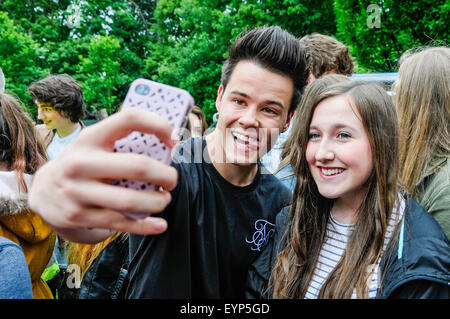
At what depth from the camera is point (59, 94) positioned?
4016 mm

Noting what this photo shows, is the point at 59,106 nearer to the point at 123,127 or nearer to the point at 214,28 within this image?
the point at 123,127

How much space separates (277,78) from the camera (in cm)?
185

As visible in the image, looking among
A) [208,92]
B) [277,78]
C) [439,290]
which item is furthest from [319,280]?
[208,92]

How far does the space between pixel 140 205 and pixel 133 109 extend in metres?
0.22

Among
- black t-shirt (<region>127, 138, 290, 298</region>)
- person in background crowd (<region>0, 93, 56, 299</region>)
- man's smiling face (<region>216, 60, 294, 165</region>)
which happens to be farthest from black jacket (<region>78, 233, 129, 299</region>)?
man's smiling face (<region>216, 60, 294, 165</region>)

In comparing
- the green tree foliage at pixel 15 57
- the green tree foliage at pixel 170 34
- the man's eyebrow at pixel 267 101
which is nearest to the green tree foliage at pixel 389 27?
the green tree foliage at pixel 170 34

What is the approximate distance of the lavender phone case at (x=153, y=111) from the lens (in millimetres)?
914

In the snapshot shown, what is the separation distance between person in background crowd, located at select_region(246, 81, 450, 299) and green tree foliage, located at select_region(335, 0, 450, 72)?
5.45 meters

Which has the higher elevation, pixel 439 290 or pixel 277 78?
pixel 277 78

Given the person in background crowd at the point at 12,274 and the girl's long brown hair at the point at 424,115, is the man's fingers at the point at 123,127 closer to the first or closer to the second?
the person in background crowd at the point at 12,274

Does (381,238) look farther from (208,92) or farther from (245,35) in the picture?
(208,92)

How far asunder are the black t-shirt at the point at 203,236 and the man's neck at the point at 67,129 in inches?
107

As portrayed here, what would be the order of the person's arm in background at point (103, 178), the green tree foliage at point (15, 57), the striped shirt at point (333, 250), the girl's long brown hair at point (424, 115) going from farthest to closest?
the green tree foliage at point (15, 57) → the girl's long brown hair at point (424, 115) → the striped shirt at point (333, 250) → the person's arm in background at point (103, 178)

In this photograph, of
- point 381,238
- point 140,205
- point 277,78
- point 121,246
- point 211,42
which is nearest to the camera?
point 140,205
